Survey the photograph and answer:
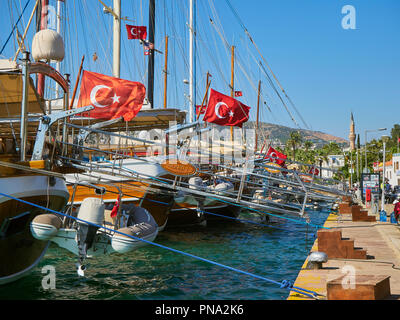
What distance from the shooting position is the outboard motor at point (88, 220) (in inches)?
383

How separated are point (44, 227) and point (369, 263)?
8.15 m

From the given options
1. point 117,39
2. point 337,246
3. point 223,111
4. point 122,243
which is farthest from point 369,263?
point 117,39

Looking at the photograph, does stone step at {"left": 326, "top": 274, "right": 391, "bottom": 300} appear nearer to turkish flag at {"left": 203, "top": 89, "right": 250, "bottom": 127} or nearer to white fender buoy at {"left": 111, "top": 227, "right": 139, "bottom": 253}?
white fender buoy at {"left": 111, "top": 227, "right": 139, "bottom": 253}

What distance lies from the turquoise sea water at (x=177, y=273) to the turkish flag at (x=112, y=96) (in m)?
4.66

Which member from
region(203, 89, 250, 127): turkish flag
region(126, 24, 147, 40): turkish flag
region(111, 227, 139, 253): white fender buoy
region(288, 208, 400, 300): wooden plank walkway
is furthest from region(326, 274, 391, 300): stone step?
region(126, 24, 147, 40): turkish flag

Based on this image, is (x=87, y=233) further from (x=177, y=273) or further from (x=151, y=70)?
(x=151, y=70)

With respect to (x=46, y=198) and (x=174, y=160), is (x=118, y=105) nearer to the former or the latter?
(x=174, y=160)

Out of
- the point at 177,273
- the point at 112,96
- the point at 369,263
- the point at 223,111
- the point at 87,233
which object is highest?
the point at 223,111

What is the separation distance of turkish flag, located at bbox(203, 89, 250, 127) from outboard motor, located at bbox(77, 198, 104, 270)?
10740mm

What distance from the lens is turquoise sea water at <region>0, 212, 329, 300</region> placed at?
1117 cm

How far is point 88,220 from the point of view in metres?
9.72

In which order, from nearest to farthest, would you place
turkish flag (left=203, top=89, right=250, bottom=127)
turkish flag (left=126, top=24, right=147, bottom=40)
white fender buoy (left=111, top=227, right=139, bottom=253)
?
white fender buoy (left=111, top=227, right=139, bottom=253) → turkish flag (left=203, top=89, right=250, bottom=127) → turkish flag (left=126, top=24, right=147, bottom=40)

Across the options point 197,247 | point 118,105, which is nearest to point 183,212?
point 197,247

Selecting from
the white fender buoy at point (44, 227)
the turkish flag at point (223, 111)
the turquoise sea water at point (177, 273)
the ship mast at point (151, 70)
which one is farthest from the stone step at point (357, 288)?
the ship mast at point (151, 70)
